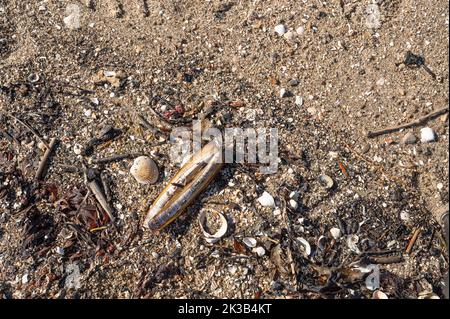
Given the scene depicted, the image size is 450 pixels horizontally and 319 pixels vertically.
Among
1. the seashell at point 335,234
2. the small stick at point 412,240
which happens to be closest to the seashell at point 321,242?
the seashell at point 335,234

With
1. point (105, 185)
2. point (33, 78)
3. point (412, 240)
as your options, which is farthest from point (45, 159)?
point (412, 240)

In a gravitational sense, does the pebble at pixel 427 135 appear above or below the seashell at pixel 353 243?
above

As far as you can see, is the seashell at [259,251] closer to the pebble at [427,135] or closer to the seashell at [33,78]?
the pebble at [427,135]

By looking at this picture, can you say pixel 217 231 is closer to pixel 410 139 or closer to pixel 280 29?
pixel 410 139

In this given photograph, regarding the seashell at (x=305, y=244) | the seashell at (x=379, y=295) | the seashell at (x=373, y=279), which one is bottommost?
the seashell at (x=379, y=295)

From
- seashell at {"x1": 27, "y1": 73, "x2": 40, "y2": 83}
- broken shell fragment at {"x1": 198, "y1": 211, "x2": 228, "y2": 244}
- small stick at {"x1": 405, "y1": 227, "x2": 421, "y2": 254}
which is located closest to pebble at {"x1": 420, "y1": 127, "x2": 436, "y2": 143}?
small stick at {"x1": 405, "y1": 227, "x2": 421, "y2": 254}

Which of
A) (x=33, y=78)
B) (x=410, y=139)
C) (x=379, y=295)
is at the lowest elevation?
(x=379, y=295)
